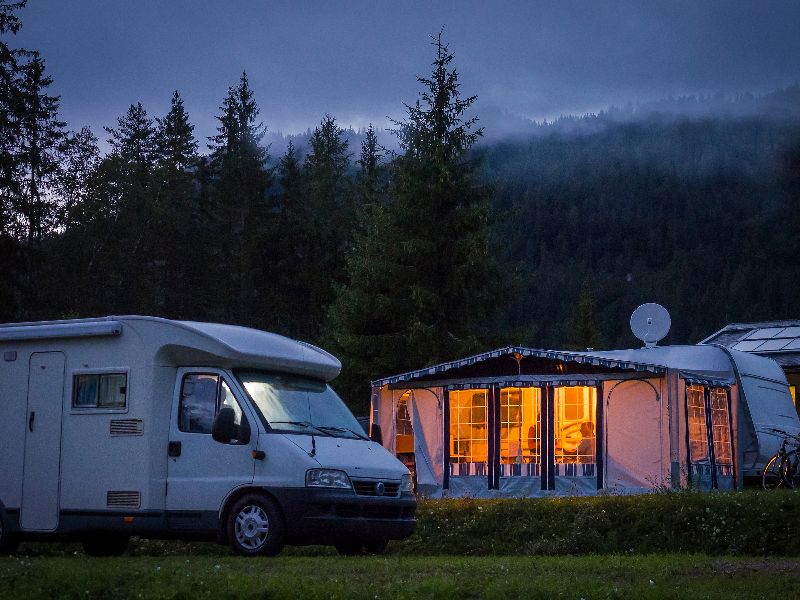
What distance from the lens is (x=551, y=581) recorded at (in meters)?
9.06

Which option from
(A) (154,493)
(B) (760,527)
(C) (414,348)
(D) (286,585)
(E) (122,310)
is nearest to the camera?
(D) (286,585)

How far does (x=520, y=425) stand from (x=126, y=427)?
11.3m

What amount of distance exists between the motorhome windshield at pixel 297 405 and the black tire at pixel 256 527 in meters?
0.82

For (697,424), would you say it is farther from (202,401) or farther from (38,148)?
(38,148)

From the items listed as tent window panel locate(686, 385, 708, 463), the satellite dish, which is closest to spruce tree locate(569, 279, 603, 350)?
the satellite dish

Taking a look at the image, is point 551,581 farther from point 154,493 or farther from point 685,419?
point 685,419

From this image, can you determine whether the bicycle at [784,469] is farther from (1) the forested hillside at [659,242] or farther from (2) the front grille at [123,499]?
(1) the forested hillside at [659,242]

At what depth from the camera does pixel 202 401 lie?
12.5 m

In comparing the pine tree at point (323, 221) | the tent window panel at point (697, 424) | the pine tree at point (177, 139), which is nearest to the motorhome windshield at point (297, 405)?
the tent window panel at point (697, 424)

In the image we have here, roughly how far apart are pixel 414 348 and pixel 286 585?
983 inches

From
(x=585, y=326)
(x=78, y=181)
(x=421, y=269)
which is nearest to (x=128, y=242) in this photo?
(x=78, y=181)

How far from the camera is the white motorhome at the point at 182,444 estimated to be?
12.0 meters

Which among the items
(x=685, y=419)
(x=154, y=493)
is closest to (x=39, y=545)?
(x=154, y=493)

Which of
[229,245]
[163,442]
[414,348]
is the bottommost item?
[163,442]
